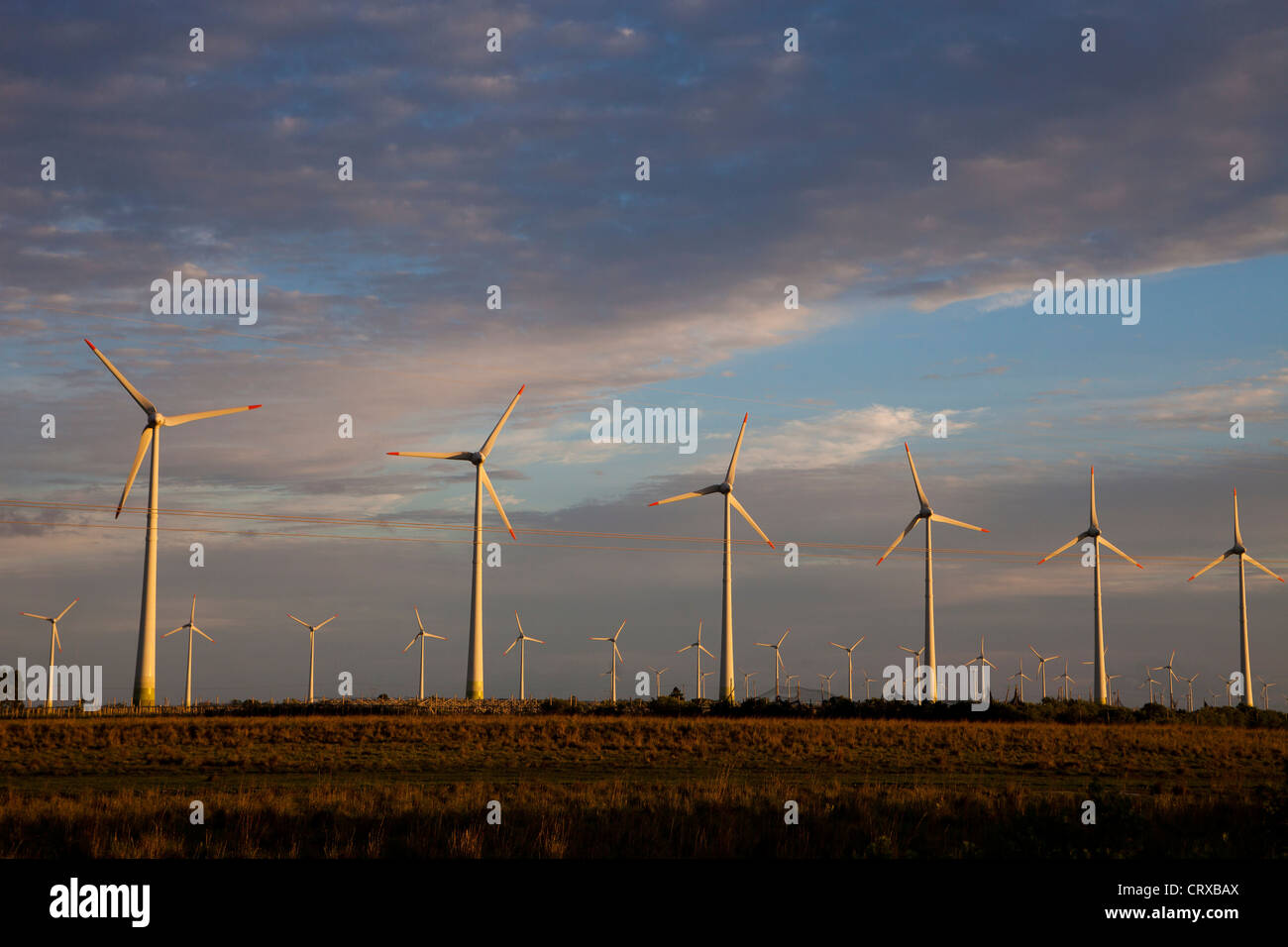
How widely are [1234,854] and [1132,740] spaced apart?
4220 centimetres

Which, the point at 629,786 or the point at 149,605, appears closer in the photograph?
the point at 629,786

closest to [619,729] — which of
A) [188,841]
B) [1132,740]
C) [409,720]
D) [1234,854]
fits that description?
[409,720]

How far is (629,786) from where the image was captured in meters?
39.8

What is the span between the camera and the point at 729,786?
38.0 m

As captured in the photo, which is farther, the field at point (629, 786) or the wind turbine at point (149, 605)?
the wind turbine at point (149, 605)

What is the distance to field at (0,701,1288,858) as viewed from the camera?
26.7 meters

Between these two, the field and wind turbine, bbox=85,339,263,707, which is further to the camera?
wind turbine, bbox=85,339,263,707

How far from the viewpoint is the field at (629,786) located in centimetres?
2669
